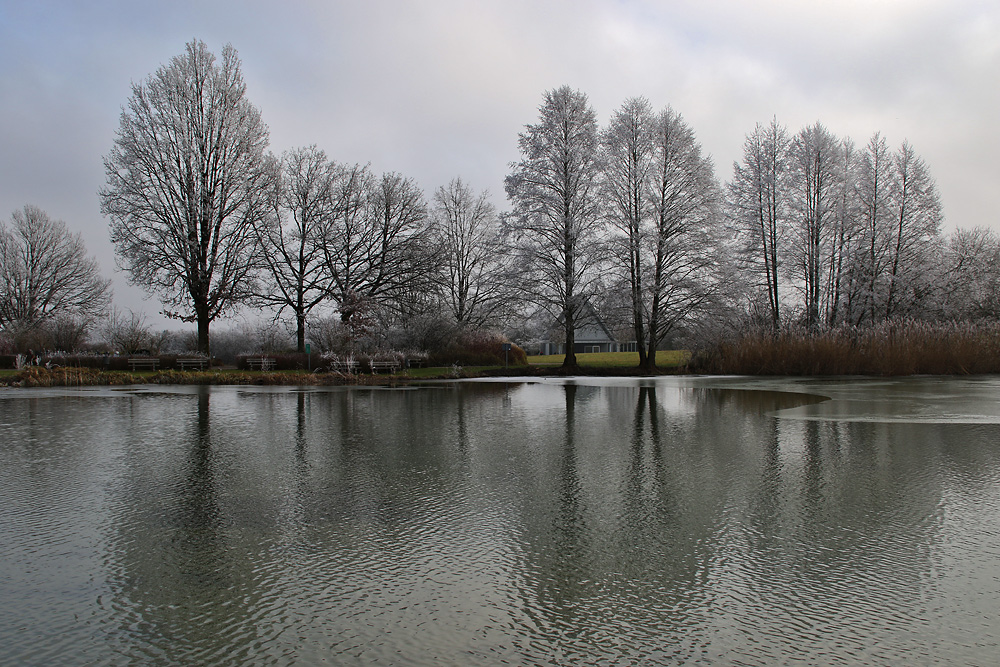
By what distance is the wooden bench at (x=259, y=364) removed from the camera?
26.8 metres

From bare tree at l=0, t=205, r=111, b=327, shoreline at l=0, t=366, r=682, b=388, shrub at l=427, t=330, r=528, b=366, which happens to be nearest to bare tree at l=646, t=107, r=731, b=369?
shrub at l=427, t=330, r=528, b=366

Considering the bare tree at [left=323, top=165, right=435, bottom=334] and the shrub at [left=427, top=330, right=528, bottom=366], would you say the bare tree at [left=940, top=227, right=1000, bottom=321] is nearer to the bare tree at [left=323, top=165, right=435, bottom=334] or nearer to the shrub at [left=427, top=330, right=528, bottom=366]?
the shrub at [left=427, top=330, right=528, bottom=366]

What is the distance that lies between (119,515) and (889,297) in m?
38.2

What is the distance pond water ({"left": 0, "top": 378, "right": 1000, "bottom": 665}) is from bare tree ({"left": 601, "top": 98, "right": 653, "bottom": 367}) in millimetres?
20065

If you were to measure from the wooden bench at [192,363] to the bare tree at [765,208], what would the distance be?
27276 mm

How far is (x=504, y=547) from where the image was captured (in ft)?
13.5

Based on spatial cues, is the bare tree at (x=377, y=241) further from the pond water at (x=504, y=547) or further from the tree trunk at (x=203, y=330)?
the pond water at (x=504, y=547)

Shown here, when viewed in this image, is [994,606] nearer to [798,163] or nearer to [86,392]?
[86,392]

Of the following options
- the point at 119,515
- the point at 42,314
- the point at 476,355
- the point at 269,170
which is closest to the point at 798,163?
the point at 476,355

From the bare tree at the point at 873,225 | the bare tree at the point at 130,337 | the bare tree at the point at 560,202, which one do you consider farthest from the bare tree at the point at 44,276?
the bare tree at the point at 873,225

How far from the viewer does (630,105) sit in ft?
95.6

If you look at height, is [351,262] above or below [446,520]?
above

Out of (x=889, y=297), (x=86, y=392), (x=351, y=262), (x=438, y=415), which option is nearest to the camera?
(x=438, y=415)

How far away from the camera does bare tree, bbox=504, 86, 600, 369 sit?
28.8m
